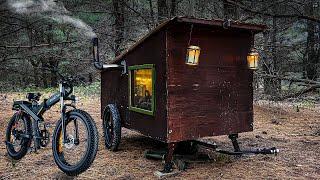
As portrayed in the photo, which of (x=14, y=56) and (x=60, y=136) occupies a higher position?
(x=14, y=56)

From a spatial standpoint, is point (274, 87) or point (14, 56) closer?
point (14, 56)

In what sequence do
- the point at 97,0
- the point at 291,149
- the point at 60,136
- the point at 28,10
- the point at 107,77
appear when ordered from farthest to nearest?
the point at 97,0, the point at 28,10, the point at 107,77, the point at 291,149, the point at 60,136

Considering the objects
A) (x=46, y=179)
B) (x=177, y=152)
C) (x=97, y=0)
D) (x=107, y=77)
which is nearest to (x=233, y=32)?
(x=177, y=152)

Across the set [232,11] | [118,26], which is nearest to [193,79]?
[232,11]

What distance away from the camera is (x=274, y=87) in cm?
1012

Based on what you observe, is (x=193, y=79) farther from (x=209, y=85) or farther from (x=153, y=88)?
(x=153, y=88)

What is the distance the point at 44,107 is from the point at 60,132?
73 cm

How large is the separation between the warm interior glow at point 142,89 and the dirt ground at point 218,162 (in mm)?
934

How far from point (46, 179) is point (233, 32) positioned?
3.60 m

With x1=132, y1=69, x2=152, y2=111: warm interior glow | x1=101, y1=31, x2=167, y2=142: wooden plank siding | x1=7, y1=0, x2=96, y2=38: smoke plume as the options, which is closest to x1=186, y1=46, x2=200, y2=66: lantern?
x1=101, y1=31, x2=167, y2=142: wooden plank siding

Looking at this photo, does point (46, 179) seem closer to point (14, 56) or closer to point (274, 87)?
point (14, 56)

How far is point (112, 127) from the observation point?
22.7 ft

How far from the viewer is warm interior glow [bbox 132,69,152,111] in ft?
19.4

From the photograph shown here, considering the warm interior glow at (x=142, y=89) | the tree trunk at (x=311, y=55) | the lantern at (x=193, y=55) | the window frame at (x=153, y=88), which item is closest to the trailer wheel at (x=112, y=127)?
the window frame at (x=153, y=88)
